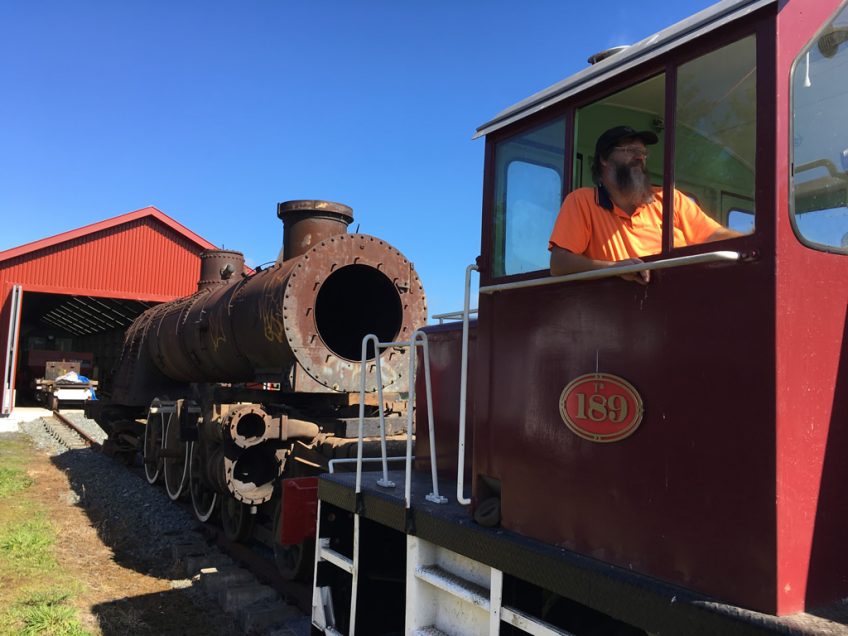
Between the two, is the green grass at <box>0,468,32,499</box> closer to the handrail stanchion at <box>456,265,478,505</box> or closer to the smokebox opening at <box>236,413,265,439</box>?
the smokebox opening at <box>236,413,265,439</box>

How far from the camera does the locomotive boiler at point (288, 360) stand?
6.16 metres

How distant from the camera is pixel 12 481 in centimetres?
998

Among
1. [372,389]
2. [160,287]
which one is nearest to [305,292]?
[372,389]

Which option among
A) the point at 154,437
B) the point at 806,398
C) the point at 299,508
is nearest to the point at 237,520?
the point at 299,508

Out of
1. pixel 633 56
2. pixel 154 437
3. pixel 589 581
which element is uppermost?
pixel 633 56

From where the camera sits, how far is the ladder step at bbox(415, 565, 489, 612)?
103 inches

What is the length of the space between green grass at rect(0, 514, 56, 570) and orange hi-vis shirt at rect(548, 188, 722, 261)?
606 cm

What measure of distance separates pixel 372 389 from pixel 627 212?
4.75m

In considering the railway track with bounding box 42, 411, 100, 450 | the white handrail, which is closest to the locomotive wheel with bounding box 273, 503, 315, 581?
the white handrail

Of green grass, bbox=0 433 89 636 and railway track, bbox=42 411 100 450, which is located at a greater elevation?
green grass, bbox=0 433 89 636

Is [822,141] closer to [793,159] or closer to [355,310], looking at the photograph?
[793,159]

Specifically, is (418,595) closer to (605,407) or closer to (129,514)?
(605,407)

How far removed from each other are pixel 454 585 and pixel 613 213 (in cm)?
165

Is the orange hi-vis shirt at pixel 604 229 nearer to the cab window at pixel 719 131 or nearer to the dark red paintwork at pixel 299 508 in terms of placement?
the cab window at pixel 719 131
